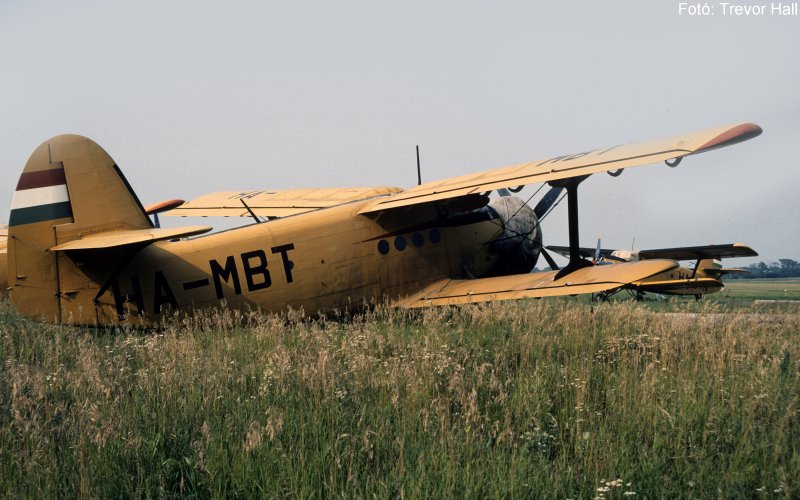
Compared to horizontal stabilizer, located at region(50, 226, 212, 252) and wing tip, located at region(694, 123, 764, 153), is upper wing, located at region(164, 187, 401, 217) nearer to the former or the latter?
horizontal stabilizer, located at region(50, 226, 212, 252)

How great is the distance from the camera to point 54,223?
32.6 ft

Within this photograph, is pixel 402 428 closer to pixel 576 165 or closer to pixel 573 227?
pixel 576 165

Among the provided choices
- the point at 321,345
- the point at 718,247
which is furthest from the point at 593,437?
the point at 718,247

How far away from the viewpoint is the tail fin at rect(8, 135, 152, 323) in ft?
32.1

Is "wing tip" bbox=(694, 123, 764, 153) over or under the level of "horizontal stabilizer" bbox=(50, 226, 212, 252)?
over

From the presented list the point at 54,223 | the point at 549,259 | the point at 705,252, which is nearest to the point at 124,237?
the point at 54,223

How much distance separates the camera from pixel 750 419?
4859mm

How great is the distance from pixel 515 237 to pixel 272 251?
5.58 meters

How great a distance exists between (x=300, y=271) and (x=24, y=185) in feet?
15.4

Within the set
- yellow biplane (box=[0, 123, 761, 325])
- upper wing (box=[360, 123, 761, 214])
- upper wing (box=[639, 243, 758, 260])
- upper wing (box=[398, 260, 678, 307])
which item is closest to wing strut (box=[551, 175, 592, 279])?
yellow biplane (box=[0, 123, 761, 325])

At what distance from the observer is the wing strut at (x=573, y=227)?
10688 mm

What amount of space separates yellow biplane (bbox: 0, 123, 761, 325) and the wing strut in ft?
0.08

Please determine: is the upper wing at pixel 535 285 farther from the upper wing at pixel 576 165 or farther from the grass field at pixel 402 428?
the grass field at pixel 402 428

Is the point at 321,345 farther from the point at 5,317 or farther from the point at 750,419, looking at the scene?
the point at 5,317
